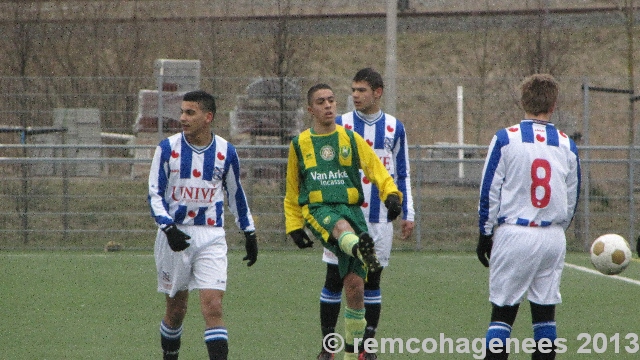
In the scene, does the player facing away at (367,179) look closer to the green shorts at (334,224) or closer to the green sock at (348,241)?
the green shorts at (334,224)

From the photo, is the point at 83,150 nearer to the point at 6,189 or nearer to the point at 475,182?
the point at 6,189

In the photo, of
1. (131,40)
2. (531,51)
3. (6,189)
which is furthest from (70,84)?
(531,51)

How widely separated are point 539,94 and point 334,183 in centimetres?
146

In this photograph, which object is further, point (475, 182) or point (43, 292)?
point (475, 182)

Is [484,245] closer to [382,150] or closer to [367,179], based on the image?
[367,179]

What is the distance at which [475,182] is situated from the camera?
1542 cm

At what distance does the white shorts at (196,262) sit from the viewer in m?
6.21

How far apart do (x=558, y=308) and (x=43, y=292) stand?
5.01 metres

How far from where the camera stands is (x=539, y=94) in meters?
5.96

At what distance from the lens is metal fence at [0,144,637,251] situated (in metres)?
15.0

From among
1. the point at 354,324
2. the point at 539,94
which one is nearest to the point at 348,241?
the point at 354,324

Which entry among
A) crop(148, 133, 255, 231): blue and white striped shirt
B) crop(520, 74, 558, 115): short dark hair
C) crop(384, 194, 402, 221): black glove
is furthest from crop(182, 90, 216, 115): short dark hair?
crop(520, 74, 558, 115): short dark hair

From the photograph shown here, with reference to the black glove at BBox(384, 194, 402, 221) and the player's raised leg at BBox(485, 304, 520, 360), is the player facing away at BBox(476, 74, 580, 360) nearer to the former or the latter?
the player's raised leg at BBox(485, 304, 520, 360)

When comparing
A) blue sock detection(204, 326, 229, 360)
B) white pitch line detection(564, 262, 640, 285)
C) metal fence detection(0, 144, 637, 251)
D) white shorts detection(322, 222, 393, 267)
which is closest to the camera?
blue sock detection(204, 326, 229, 360)
